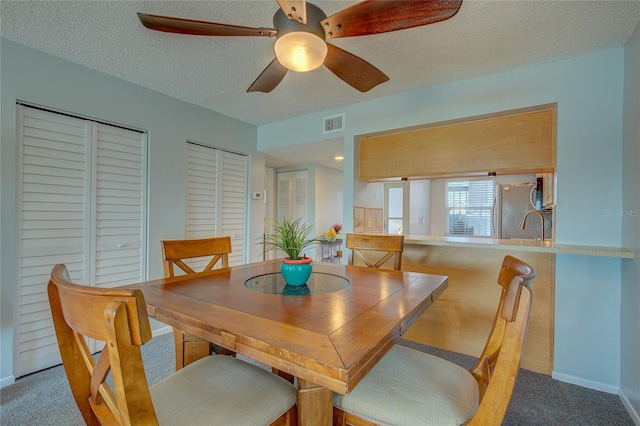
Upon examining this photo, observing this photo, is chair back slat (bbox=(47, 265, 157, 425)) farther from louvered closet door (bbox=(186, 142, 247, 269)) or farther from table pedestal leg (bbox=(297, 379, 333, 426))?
louvered closet door (bbox=(186, 142, 247, 269))

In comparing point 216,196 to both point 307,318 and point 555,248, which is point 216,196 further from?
point 555,248

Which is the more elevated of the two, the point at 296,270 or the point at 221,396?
the point at 296,270

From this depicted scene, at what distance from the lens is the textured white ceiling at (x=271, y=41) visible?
1562 mm

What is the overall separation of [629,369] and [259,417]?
7.24 ft

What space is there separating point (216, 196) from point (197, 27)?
2171 millimetres

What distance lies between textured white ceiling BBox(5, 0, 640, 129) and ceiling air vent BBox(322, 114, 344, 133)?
1.47 ft

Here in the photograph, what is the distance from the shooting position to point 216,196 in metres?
3.28

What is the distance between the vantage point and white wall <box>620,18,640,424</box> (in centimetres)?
161

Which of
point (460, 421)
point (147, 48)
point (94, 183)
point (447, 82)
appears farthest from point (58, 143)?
point (447, 82)

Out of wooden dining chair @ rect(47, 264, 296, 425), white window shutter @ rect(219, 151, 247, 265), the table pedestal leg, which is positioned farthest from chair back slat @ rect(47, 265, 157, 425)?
white window shutter @ rect(219, 151, 247, 265)

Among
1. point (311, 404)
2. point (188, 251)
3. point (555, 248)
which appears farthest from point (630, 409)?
point (188, 251)

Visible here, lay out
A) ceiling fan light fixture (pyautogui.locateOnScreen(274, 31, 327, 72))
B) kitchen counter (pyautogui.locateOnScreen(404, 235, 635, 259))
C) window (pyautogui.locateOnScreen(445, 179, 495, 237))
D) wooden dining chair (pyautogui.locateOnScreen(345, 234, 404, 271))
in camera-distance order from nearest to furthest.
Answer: ceiling fan light fixture (pyautogui.locateOnScreen(274, 31, 327, 72)) < kitchen counter (pyautogui.locateOnScreen(404, 235, 635, 259)) < wooden dining chair (pyautogui.locateOnScreen(345, 234, 404, 271)) < window (pyautogui.locateOnScreen(445, 179, 495, 237))

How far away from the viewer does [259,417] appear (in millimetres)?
899

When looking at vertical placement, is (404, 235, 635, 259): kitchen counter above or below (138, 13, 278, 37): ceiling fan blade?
below
